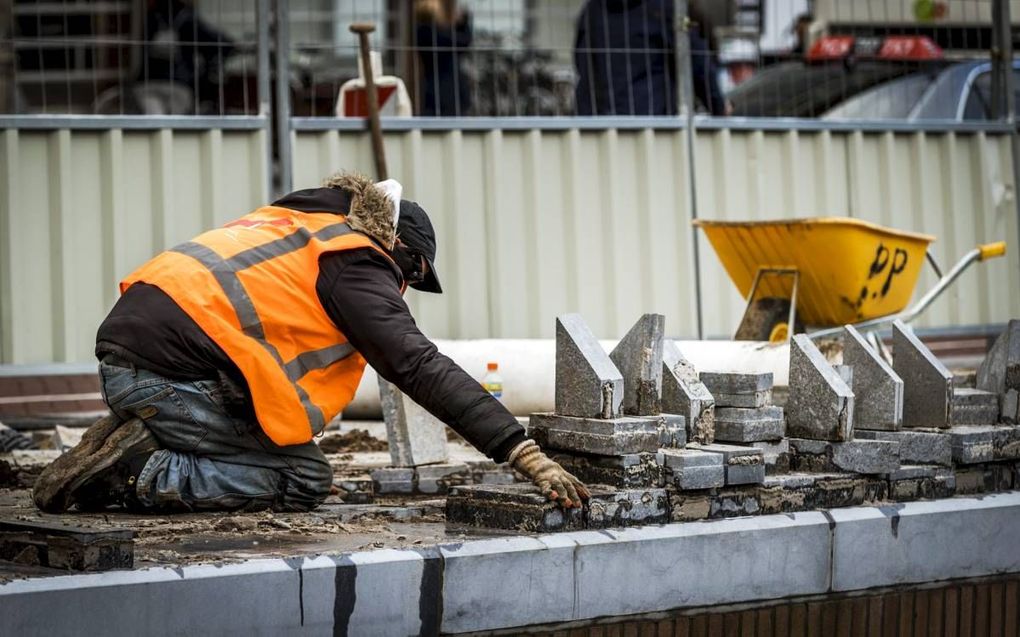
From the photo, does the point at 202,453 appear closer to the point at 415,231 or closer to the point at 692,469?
the point at 415,231

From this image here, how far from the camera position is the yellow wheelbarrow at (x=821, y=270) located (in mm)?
6762

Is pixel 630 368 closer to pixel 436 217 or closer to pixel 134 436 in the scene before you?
pixel 134 436

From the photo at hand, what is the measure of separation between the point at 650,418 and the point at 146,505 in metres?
1.63

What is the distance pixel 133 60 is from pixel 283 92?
4.48m

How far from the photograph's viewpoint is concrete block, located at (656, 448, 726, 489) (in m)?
4.21

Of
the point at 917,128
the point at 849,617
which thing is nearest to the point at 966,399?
the point at 849,617

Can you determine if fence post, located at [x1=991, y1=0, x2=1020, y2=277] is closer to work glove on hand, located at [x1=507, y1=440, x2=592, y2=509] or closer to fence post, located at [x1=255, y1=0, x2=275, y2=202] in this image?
fence post, located at [x1=255, y1=0, x2=275, y2=202]

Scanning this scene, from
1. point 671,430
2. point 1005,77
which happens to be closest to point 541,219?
point 1005,77

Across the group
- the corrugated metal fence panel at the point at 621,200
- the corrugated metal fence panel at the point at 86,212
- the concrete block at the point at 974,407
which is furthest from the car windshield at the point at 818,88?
the concrete block at the point at 974,407

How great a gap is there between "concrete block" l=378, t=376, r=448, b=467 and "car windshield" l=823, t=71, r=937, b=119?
452 centimetres

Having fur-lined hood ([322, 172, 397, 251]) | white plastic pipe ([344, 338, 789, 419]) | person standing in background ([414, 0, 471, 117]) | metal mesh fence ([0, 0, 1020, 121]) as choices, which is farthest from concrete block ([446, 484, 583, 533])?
person standing in background ([414, 0, 471, 117])

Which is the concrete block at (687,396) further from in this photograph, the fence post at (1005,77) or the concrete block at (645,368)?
the fence post at (1005,77)

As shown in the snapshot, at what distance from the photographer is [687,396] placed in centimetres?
451

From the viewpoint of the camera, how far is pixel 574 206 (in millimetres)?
8016
